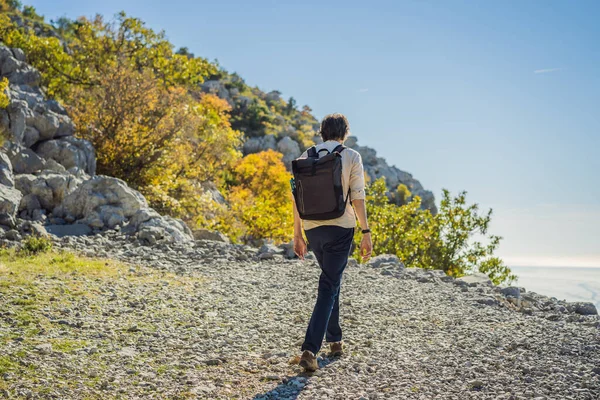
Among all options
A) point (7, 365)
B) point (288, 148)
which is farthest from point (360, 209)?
point (288, 148)

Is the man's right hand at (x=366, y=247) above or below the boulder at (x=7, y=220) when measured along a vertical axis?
above

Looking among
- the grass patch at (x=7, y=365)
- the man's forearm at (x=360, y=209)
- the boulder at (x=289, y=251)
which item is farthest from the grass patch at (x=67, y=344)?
the boulder at (x=289, y=251)

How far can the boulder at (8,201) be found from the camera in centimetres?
1320

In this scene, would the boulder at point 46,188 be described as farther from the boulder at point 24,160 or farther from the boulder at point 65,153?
the boulder at point 65,153

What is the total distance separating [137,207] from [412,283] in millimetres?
8948

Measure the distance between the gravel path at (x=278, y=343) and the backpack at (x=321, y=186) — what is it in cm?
189

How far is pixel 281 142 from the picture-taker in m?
68.5

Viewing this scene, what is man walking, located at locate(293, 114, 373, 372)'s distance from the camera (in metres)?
5.61

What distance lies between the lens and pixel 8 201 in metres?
13.3

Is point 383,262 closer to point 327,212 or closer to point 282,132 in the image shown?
point 327,212

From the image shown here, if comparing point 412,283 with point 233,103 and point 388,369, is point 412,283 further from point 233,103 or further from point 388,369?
point 233,103

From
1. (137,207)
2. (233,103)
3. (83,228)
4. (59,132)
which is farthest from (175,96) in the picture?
(233,103)

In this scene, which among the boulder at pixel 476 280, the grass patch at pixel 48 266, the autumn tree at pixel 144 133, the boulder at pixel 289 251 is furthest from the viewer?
the autumn tree at pixel 144 133

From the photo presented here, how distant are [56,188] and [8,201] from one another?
2702 millimetres
